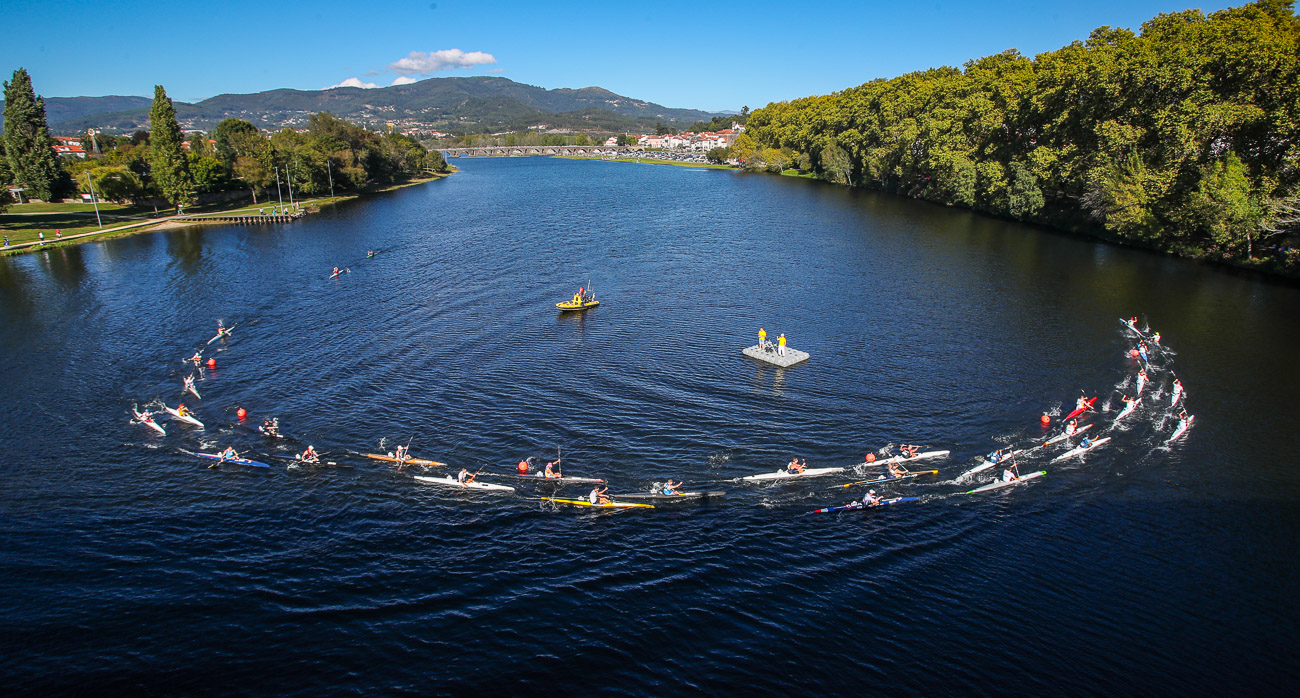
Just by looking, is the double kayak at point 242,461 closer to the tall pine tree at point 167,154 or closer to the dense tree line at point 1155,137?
the dense tree line at point 1155,137

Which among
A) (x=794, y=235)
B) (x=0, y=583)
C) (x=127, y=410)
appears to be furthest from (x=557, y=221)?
(x=0, y=583)

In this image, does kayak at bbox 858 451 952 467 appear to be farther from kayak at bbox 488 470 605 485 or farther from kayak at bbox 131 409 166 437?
kayak at bbox 131 409 166 437

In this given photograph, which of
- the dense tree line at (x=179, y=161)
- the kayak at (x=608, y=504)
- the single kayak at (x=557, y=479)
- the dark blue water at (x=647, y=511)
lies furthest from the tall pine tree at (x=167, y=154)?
the kayak at (x=608, y=504)

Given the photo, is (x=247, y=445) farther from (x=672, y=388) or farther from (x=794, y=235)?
(x=794, y=235)

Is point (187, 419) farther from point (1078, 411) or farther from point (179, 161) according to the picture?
point (179, 161)

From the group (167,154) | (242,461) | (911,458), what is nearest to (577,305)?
(242,461)

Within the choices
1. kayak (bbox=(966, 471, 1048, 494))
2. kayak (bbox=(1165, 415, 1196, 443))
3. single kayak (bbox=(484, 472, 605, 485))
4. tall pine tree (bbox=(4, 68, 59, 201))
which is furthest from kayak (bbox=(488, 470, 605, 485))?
tall pine tree (bbox=(4, 68, 59, 201))
